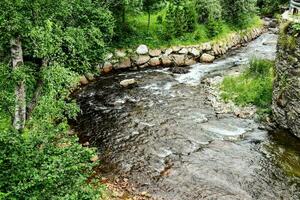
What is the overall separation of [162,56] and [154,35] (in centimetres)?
290

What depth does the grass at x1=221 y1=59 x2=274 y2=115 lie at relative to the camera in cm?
2711

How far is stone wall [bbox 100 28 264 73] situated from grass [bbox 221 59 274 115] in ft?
22.6

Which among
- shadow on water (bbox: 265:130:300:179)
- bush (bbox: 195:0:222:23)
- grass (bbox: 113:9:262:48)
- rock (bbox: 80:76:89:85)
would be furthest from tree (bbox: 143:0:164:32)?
shadow on water (bbox: 265:130:300:179)

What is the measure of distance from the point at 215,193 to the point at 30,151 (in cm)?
935

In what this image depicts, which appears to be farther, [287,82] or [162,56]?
[162,56]

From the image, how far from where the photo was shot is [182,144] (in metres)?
22.5

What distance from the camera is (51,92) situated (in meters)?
16.1

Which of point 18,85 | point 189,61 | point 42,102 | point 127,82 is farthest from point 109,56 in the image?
point 42,102

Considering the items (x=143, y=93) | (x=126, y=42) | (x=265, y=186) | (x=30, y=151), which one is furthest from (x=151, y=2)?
(x=30, y=151)

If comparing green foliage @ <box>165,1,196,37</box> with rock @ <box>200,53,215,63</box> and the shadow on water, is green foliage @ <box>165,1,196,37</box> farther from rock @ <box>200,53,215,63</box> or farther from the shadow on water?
the shadow on water

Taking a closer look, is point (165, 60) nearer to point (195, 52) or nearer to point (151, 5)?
point (195, 52)

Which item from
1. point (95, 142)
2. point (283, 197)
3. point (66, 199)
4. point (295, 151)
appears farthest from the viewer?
point (95, 142)

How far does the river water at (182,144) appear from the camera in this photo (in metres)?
18.6

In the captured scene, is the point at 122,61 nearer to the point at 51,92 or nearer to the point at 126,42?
the point at 126,42
